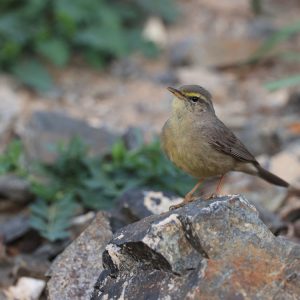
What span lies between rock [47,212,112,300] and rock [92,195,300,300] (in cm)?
50

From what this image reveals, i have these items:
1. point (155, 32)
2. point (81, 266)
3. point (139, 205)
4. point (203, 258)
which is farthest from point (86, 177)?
point (155, 32)

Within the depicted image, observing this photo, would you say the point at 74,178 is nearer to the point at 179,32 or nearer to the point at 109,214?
the point at 109,214

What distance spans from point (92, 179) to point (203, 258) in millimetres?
3074

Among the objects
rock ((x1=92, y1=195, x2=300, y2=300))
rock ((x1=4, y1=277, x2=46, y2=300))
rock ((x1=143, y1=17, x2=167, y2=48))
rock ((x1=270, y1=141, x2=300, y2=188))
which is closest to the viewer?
rock ((x1=92, y1=195, x2=300, y2=300))

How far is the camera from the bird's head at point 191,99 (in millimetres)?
6379

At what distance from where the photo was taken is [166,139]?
625 cm

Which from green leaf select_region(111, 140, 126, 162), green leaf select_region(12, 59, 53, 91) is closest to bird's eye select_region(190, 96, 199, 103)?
green leaf select_region(111, 140, 126, 162)

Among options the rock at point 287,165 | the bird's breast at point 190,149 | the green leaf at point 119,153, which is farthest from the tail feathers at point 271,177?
the green leaf at point 119,153

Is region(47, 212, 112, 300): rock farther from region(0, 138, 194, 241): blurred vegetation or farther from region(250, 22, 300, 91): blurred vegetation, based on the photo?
region(250, 22, 300, 91): blurred vegetation

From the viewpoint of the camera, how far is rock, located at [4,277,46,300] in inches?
241

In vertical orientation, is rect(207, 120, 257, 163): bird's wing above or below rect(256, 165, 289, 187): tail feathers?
above

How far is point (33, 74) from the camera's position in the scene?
10602mm

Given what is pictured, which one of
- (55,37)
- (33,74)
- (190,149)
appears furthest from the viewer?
(55,37)

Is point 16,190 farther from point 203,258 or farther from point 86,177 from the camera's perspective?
point 203,258
